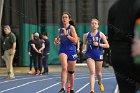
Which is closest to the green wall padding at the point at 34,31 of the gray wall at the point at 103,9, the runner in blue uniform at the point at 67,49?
the gray wall at the point at 103,9

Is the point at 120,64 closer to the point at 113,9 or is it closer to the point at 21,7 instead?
the point at 113,9

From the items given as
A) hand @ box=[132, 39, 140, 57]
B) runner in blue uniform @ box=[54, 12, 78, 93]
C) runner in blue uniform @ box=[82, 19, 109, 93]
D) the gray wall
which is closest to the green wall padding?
the gray wall

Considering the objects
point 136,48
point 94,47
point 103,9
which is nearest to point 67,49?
point 94,47

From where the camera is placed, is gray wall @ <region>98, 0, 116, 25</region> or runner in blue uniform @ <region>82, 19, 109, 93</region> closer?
runner in blue uniform @ <region>82, 19, 109, 93</region>

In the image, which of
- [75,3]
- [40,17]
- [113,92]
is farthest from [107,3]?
[113,92]

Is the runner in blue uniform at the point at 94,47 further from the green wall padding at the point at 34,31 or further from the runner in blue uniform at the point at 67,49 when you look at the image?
the green wall padding at the point at 34,31

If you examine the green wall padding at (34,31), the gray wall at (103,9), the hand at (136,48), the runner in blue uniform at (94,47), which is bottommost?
the hand at (136,48)

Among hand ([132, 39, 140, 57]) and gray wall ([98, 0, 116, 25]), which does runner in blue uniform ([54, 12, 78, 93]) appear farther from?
gray wall ([98, 0, 116, 25])

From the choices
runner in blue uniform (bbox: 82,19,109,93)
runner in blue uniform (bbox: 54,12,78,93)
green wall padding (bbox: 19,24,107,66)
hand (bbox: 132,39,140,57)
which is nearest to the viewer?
hand (bbox: 132,39,140,57)

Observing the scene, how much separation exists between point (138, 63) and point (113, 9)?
2.17 ft

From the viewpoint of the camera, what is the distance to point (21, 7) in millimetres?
26078

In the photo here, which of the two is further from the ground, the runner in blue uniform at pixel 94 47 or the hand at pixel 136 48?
the runner in blue uniform at pixel 94 47

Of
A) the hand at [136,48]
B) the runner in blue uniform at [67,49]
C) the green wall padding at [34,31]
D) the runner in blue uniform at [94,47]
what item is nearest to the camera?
the hand at [136,48]

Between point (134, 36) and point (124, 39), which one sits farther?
point (124, 39)
